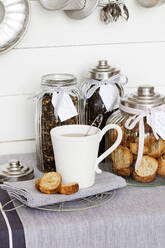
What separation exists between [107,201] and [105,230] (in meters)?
0.10

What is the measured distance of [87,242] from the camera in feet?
2.84

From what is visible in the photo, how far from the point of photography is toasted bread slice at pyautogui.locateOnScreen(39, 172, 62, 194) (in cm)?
93

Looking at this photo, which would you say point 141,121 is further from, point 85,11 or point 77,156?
point 85,11

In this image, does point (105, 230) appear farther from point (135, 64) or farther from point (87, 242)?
point (135, 64)

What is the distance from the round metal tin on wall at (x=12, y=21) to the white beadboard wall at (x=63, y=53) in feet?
0.18

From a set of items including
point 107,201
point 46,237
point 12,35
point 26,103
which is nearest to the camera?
point 46,237

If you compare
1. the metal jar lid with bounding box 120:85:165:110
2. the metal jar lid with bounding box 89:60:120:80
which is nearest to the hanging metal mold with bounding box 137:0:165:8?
the metal jar lid with bounding box 89:60:120:80

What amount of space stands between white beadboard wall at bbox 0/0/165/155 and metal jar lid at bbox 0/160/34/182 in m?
0.28

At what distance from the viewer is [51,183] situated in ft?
3.09

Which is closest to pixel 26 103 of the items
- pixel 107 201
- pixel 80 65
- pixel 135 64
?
pixel 80 65

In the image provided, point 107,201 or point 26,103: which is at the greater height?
point 26,103

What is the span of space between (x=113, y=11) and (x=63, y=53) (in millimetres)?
200

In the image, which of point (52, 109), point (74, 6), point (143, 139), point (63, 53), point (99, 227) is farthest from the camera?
point (63, 53)

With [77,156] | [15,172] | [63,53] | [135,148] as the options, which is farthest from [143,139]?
[63,53]
